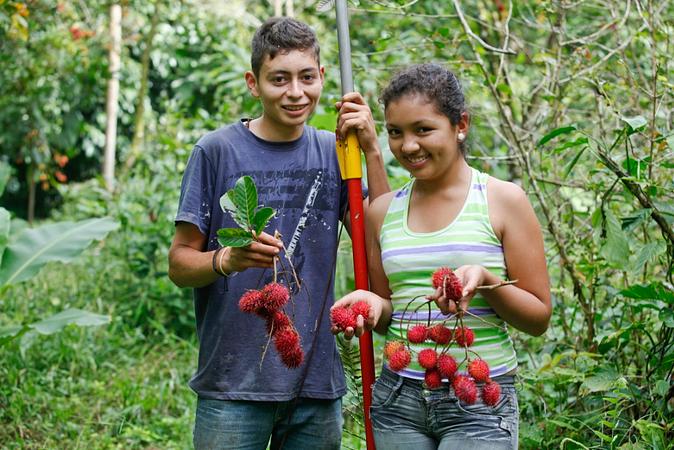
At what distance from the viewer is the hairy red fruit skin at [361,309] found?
73.6 inches

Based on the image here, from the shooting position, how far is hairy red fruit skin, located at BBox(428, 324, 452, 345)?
185 centimetres

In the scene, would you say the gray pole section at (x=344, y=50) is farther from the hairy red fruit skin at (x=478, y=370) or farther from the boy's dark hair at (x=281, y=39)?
the hairy red fruit skin at (x=478, y=370)

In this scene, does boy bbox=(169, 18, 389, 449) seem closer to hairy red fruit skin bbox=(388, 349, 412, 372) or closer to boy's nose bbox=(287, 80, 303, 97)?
→ boy's nose bbox=(287, 80, 303, 97)

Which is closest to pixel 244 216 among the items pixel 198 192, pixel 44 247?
pixel 198 192

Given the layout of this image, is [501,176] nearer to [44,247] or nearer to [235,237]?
[44,247]

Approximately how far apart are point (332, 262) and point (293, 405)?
1.35 feet

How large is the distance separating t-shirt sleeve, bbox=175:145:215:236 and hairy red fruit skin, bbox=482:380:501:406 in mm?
883

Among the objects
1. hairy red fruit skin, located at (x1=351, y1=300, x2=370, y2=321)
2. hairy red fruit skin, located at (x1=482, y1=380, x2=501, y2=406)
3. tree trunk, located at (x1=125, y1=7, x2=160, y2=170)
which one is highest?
tree trunk, located at (x1=125, y1=7, x2=160, y2=170)

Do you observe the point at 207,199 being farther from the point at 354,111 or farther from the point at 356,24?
the point at 356,24

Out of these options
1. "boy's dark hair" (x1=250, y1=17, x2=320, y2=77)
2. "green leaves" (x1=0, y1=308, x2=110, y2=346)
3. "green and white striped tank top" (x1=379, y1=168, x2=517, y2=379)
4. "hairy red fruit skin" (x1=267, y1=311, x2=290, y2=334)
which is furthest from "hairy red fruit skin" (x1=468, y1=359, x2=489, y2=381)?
"green leaves" (x1=0, y1=308, x2=110, y2=346)

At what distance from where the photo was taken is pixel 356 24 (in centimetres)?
759

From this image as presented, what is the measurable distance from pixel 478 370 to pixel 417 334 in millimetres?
160

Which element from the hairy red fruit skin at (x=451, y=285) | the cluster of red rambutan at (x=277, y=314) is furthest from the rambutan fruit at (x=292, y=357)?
the hairy red fruit skin at (x=451, y=285)

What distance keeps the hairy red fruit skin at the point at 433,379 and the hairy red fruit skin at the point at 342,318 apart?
0.20m
